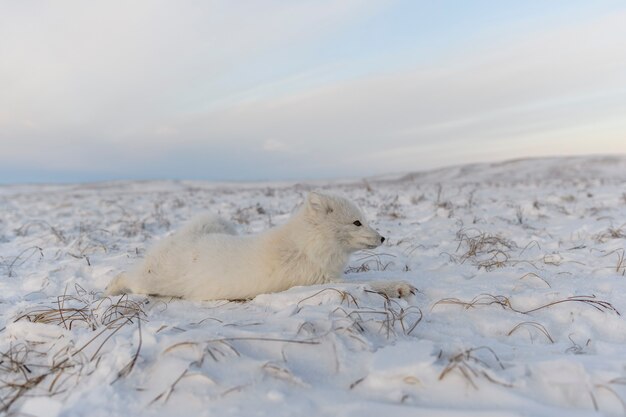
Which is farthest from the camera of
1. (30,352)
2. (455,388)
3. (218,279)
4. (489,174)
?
(489,174)

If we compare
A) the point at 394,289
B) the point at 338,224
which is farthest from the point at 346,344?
the point at 338,224

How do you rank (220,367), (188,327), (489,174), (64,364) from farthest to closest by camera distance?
(489,174) → (188,327) → (64,364) → (220,367)

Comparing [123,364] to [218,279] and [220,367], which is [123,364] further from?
[218,279]

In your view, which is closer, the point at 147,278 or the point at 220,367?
the point at 220,367

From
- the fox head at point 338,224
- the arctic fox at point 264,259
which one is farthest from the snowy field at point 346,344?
the fox head at point 338,224

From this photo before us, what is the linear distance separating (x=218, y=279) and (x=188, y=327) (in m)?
0.83

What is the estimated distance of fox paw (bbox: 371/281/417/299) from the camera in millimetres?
3256

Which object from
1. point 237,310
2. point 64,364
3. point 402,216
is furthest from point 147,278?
point 402,216

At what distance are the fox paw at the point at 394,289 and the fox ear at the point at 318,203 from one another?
74 centimetres

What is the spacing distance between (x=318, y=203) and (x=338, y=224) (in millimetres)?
233

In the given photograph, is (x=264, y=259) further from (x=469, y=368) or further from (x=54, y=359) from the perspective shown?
(x=469, y=368)

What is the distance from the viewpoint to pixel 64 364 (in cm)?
227

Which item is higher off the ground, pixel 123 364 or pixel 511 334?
pixel 123 364

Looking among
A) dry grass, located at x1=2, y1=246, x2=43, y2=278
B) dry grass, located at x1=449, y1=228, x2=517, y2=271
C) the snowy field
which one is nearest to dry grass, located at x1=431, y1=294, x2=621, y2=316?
the snowy field
